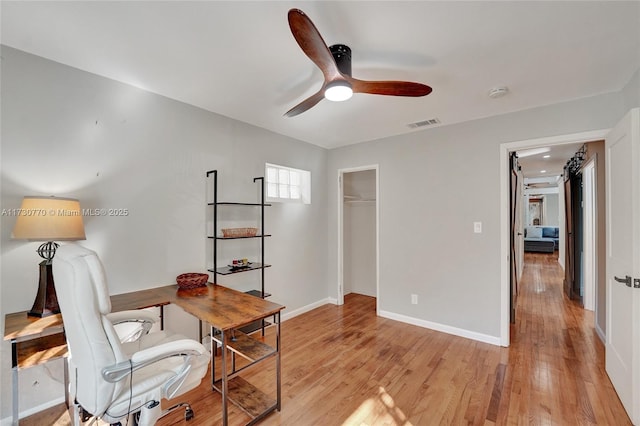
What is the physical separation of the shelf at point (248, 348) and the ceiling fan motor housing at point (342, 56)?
2053mm

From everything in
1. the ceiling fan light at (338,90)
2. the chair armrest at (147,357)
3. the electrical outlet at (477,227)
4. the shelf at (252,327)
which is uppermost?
the ceiling fan light at (338,90)

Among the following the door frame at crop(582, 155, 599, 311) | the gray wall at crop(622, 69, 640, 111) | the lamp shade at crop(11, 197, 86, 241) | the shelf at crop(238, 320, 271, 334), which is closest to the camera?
the lamp shade at crop(11, 197, 86, 241)

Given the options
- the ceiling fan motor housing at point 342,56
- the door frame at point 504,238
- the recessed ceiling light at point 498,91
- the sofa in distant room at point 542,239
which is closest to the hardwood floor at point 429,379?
the door frame at point 504,238

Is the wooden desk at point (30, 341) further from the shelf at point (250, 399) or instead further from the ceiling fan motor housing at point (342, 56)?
the ceiling fan motor housing at point (342, 56)

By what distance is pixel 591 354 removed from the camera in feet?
9.26

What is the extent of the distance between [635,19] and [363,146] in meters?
2.84

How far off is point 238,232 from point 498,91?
2.88 meters

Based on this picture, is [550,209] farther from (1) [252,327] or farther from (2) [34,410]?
(2) [34,410]

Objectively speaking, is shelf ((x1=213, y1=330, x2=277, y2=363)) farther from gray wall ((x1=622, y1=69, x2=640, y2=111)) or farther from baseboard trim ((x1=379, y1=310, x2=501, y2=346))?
gray wall ((x1=622, y1=69, x2=640, y2=111))

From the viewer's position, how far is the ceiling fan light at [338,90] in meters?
1.74

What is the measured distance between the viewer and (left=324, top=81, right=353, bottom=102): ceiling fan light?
5.70 feet

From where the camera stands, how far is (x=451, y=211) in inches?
134

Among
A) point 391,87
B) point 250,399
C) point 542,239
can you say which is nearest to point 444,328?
point 250,399

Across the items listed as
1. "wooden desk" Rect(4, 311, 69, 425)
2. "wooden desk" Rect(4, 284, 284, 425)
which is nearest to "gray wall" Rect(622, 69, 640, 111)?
"wooden desk" Rect(4, 284, 284, 425)
